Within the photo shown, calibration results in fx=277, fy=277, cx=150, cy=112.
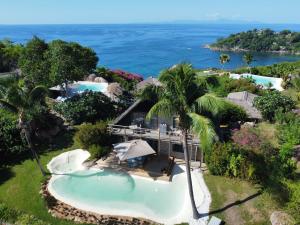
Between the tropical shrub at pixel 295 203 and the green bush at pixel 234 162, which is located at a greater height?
the tropical shrub at pixel 295 203

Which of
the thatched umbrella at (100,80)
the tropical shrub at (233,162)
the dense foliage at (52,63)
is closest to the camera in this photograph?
the tropical shrub at (233,162)

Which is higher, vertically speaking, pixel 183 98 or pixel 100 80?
pixel 183 98

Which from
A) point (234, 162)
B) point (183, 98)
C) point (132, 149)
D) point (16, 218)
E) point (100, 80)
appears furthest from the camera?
point (100, 80)

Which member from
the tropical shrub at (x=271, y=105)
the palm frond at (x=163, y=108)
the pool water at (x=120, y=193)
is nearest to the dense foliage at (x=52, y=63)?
the pool water at (x=120, y=193)

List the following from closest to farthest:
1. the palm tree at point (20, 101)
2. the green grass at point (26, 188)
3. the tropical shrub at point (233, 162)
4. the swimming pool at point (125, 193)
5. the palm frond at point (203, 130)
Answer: the palm frond at point (203, 130) < the swimming pool at point (125, 193) < the green grass at point (26, 188) < the palm tree at point (20, 101) < the tropical shrub at point (233, 162)

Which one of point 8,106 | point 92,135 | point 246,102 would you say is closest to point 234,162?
point 92,135

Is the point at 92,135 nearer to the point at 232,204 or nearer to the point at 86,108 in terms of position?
the point at 86,108

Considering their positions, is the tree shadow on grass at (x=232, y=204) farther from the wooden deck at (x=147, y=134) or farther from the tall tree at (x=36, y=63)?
the tall tree at (x=36, y=63)
